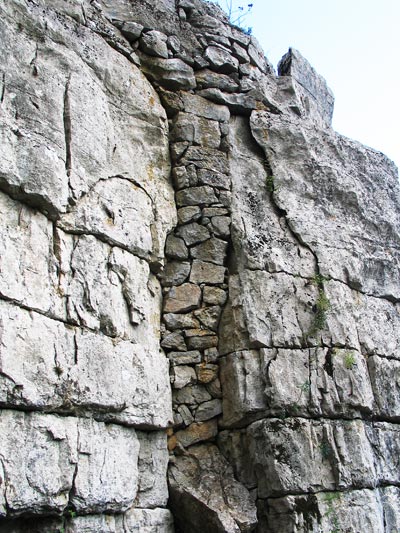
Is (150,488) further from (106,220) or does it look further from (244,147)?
(244,147)

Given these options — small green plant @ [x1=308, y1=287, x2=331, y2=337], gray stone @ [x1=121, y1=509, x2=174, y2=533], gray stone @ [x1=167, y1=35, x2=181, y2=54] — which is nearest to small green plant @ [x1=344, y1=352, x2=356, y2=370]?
small green plant @ [x1=308, y1=287, x2=331, y2=337]

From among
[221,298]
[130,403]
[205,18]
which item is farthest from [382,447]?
[205,18]

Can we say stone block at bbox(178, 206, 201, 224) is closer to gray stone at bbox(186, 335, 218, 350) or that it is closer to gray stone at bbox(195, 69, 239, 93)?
gray stone at bbox(186, 335, 218, 350)

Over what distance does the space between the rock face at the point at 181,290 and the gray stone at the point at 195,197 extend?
20mm

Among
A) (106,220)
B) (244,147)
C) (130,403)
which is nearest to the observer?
(130,403)

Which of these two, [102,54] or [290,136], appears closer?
[102,54]

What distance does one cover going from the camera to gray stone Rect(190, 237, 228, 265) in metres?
5.75

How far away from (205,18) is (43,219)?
3.25 metres

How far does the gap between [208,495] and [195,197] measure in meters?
2.49

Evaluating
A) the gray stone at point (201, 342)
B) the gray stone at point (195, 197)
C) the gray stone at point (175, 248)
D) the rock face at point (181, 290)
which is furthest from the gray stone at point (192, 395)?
the gray stone at point (195, 197)

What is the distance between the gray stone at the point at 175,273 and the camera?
5.64 metres

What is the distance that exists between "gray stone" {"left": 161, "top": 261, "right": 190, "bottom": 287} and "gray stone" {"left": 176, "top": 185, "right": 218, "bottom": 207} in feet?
1.82

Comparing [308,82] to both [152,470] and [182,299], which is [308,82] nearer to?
[182,299]

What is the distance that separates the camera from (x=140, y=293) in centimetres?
518
